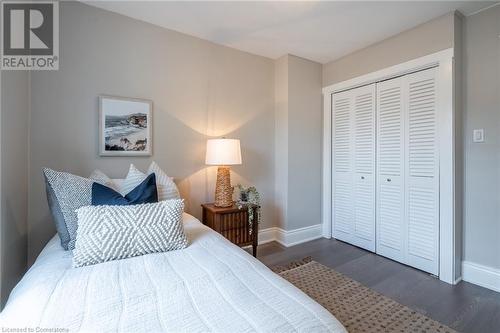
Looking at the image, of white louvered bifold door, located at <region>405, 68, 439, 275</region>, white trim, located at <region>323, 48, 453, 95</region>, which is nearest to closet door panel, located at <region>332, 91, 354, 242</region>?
white trim, located at <region>323, 48, 453, 95</region>

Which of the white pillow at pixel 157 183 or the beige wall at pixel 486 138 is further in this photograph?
the beige wall at pixel 486 138

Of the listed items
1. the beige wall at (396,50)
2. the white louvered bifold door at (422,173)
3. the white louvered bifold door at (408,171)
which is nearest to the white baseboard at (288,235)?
→ the white louvered bifold door at (408,171)

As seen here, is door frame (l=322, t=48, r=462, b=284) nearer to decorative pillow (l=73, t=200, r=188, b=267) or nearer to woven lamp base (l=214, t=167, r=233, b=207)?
woven lamp base (l=214, t=167, r=233, b=207)

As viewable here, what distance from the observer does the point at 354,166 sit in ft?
10.1

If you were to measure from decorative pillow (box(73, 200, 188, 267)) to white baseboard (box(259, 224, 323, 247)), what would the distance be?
6.26ft

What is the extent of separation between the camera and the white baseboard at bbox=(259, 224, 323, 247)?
3.11m

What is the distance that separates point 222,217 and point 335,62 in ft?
8.21

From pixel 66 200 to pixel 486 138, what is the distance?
3.27 meters

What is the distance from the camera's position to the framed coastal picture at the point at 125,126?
216 cm

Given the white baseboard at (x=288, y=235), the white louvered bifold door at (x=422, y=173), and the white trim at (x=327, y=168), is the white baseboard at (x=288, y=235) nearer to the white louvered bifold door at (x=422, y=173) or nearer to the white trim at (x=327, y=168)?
the white trim at (x=327, y=168)

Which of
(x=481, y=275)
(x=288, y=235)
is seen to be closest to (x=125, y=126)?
(x=288, y=235)

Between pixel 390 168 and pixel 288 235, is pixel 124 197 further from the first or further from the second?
pixel 390 168

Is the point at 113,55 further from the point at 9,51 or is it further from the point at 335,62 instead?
the point at 335,62

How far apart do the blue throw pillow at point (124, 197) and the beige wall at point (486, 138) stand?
9.01 ft
